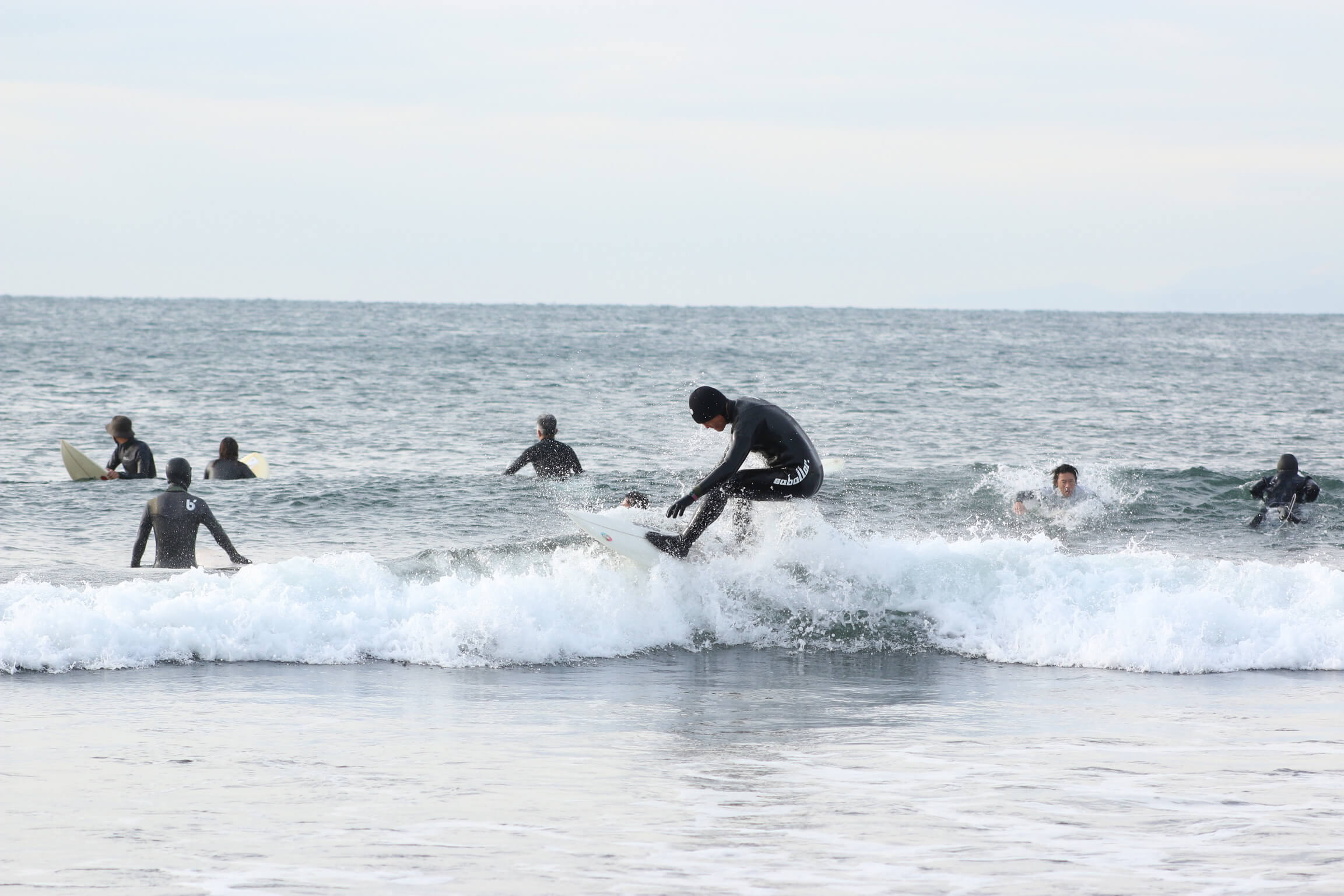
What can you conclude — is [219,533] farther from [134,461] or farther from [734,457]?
[134,461]

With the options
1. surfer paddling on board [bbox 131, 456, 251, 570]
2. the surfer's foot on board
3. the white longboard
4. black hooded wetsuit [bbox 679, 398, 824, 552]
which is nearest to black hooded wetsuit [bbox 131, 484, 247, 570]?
surfer paddling on board [bbox 131, 456, 251, 570]

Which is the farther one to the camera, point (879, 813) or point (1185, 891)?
point (879, 813)

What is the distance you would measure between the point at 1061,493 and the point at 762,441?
25.6ft

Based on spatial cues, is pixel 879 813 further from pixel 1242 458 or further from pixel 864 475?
pixel 1242 458

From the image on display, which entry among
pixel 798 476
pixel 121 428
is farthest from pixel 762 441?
pixel 121 428

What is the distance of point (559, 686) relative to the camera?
8547mm

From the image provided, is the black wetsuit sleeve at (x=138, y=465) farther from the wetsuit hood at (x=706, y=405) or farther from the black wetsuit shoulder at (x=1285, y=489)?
the black wetsuit shoulder at (x=1285, y=489)

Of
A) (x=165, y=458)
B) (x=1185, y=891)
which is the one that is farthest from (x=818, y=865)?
(x=165, y=458)

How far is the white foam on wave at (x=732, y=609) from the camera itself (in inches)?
361

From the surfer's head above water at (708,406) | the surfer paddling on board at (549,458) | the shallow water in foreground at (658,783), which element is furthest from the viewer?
the surfer paddling on board at (549,458)

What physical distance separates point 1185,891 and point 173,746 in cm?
491

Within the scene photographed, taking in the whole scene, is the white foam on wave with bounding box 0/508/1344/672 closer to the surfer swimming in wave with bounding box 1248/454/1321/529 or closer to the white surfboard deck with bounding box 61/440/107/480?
the surfer swimming in wave with bounding box 1248/454/1321/529

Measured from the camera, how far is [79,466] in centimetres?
1811

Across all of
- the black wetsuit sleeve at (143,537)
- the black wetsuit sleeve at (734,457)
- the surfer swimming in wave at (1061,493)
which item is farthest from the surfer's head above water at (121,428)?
the surfer swimming in wave at (1061,493)
